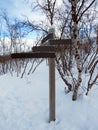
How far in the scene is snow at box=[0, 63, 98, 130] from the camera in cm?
414

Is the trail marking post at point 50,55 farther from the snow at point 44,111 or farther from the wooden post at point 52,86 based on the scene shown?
the snow at point 44,111

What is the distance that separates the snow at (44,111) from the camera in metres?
4.14

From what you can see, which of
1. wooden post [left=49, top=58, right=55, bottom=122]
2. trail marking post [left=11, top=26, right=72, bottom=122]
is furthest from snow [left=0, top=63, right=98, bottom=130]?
trail marking post [left=11, top=26, right=72, bottom=122]

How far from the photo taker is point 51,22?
6.94 meters

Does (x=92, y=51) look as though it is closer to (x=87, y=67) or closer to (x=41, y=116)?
(x=87, y=67)

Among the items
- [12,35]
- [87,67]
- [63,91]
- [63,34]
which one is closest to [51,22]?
[63,34]

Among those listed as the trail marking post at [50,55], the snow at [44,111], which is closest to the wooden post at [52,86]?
the trail marking post at [50,55]

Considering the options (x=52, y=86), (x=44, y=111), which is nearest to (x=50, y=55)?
(x=52, y=86)

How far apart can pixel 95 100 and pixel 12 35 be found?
1316 centimetres

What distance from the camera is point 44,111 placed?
4738 mm

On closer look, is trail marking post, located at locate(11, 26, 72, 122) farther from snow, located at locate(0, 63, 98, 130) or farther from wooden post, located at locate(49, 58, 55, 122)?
snow, located at locate(0, 63, 98, 130)

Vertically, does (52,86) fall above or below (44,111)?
above

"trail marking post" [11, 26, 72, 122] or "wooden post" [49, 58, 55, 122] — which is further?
"wooden post" [49, 58, 55, 122]

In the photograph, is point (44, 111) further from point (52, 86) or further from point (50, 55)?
point (50, 55)
